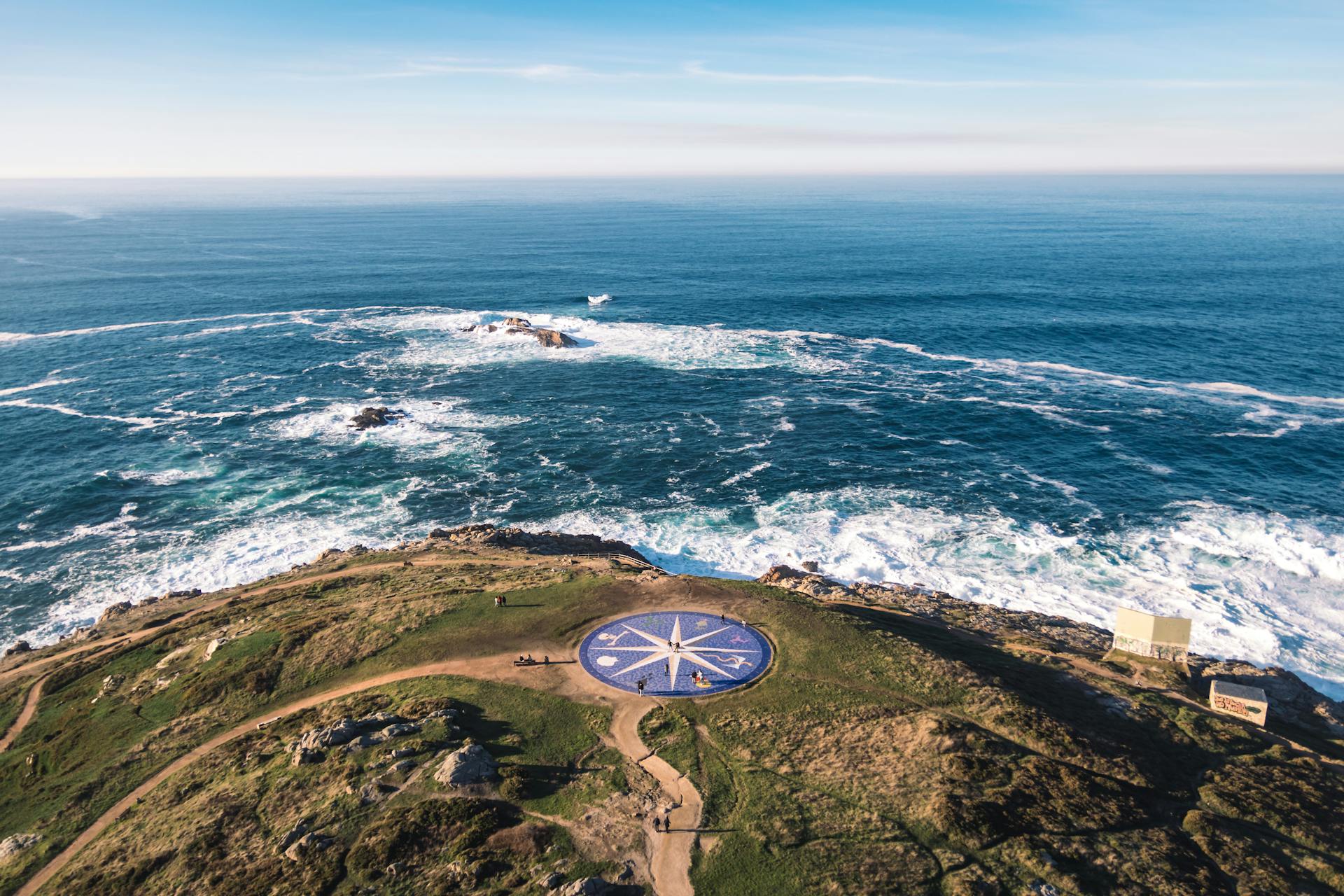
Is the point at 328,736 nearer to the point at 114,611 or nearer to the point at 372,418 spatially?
the point at 114,611

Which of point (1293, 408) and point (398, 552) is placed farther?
point (1293, 408)

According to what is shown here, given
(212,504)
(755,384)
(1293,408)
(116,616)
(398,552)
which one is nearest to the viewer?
(116,616)

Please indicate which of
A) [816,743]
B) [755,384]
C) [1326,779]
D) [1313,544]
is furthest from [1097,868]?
A: [755,384]

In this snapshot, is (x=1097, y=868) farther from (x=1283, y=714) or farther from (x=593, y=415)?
(x=593, y=415)

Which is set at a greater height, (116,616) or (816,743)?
(816,743)

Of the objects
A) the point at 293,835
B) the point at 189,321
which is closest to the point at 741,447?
the point at 293,835

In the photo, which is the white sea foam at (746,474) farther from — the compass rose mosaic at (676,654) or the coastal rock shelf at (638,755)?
the compass rose mosaic at (676,654)
